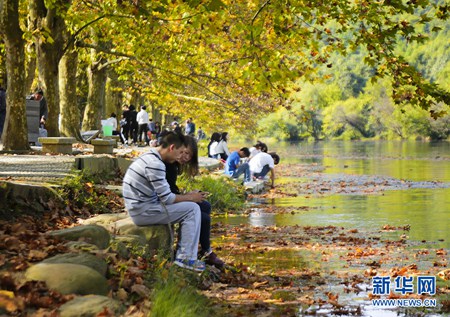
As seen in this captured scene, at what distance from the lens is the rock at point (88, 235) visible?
8.17 metres

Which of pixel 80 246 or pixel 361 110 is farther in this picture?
pixel 361 110

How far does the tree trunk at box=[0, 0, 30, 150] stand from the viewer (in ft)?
56.8

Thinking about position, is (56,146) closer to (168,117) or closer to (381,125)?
(168,117)

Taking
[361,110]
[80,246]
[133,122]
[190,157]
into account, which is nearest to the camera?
[80,246]

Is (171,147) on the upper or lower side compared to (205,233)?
upper

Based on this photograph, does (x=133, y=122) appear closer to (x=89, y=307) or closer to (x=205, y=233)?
(x=205, y=233)

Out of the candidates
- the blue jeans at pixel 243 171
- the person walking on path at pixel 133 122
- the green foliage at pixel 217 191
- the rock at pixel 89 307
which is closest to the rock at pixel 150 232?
the rock at pixel 89 307

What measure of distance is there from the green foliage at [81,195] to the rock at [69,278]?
530 centimetres

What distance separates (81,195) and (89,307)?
23.1ft

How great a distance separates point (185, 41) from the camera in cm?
2428

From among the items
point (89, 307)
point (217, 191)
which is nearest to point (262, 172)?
point (217, 191)

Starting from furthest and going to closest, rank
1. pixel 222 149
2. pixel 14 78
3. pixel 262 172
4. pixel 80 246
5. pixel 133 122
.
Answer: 1. pixel 133 122
2. pixel 222 149
3. pixel 262 172
4. pixel 14 78
5. pixel 80 246

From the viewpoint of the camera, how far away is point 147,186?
8.90 metres

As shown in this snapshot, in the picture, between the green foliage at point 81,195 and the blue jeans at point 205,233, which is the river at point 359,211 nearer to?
the blue jeans at point 205,233
